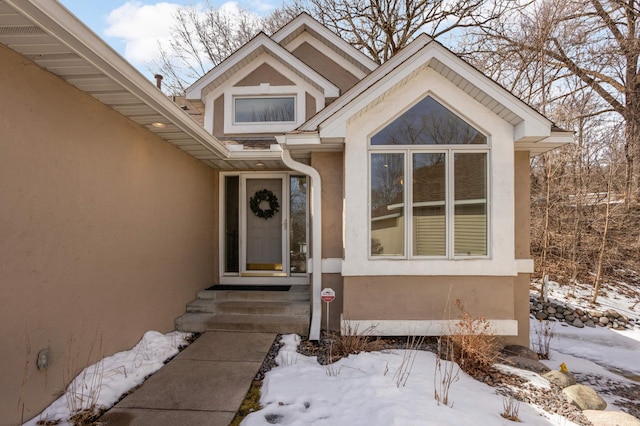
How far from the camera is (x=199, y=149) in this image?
208 inches

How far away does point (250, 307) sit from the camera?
5.23m

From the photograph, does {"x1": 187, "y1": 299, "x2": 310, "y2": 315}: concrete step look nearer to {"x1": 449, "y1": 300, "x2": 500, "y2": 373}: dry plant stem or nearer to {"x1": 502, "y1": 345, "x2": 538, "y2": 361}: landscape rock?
{"x1": 449, "y1": 300, "x2": 500, "y2": 373}: dry plant stem

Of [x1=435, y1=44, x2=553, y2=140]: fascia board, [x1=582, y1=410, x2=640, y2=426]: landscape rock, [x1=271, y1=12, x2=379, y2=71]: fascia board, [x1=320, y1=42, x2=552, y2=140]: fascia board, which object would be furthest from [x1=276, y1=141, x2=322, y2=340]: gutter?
[x1=271, y1=12, x2=379, y2=71]: fascia board

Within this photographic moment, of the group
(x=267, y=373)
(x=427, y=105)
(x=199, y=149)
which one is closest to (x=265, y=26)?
(x=199, y=149)

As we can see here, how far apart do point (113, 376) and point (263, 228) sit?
12.6 ft

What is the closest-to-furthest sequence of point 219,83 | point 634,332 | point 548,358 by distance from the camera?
1. point 548,358
2. point 634,332
3. point 219,83

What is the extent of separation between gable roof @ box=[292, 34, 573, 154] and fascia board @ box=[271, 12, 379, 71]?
10.3 ft

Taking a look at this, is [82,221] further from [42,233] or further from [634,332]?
[634,332]

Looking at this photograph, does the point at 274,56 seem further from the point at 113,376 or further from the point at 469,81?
the point at 113,376

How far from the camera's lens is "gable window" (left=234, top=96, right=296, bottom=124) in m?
7.09

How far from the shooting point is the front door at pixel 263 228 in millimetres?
6605

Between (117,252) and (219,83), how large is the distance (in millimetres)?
4833

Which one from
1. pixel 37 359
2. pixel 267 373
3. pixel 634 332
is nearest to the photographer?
pixel 37 359

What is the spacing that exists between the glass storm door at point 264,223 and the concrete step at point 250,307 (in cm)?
133
